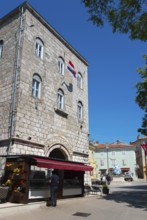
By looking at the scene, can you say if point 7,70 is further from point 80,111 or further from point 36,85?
point 80,111

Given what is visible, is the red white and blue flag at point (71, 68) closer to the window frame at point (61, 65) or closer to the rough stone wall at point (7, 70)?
the window frame at point (61, 65)

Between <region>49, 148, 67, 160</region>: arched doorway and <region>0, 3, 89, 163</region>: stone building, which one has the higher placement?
<region>0, 3, 89, 163</region>: stone building

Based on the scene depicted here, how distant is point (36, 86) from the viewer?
15.2 metres

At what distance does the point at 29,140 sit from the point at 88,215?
588 centimetres

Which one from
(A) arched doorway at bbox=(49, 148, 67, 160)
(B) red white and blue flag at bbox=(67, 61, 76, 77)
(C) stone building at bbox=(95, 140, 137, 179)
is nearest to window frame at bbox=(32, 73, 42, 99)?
(A) arched doorway at bbox=(49, 148, 67, 160)

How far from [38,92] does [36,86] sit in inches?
16.4

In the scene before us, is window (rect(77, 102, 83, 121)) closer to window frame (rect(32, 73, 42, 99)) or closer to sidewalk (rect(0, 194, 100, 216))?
window frame (rect(32, 73, 42, 99))

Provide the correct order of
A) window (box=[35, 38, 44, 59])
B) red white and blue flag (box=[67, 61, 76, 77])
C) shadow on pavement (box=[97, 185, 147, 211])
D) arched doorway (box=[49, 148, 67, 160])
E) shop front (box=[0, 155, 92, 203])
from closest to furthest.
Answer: shop front (box=[0, 155, 92, 203]) → shadow on pavement (box=[97, 185, 147, 211]) → window (box=[35, 38, 44, 59]) → arched doorway (box=[49, 148, 67, 160]) → red white and blue flag (box=[67, 61, 76, 77])

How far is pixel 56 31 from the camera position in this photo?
18406 mm

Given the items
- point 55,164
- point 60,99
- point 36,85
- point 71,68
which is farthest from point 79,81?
point 55,164

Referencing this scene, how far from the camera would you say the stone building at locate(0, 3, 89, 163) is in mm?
13297

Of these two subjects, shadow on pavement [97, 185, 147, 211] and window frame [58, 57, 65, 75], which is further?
window frame [58, 57, 65, 75]

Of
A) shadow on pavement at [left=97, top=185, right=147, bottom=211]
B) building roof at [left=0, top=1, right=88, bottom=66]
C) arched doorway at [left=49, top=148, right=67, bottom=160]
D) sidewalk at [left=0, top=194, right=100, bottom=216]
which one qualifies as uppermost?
building roof at [left=0, top=1, right=88, bottom=66]

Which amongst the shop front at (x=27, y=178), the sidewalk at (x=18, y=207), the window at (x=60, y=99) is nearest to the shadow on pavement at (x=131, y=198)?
the shop front at (x=27, y=178)
